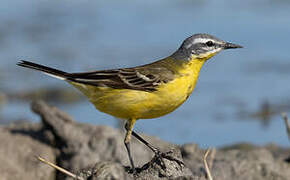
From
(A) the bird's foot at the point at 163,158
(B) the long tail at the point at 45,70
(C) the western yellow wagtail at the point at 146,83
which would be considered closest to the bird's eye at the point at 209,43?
(C) the western yellow wagtail at the point at 146,83

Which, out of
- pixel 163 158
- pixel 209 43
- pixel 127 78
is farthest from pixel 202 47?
pixel 163 158

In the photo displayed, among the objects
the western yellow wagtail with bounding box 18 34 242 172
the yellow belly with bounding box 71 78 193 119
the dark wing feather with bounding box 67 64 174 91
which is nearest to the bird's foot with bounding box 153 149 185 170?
the western yellow wagtail with bounding box 18 34 242 172

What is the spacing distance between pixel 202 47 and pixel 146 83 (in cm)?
85

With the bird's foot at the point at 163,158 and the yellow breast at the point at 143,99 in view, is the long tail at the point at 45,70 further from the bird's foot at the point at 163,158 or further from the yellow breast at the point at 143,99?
the bird's foot at the point at 163,158

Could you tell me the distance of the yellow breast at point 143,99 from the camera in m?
8.21

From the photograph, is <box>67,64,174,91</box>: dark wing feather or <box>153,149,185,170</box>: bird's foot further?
<box>67,64,174,91</box>: dark wing feather

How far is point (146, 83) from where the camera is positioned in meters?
8.44

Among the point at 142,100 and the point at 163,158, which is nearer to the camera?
the point at 163,158

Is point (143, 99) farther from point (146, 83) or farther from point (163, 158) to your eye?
point (163, 158)

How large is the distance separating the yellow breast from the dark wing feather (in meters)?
0.06

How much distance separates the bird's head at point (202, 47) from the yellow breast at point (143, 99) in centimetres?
38

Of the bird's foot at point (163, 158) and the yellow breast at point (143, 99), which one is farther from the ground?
the yellow breast at point (143, 99)

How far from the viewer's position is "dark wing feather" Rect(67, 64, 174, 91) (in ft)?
27.7

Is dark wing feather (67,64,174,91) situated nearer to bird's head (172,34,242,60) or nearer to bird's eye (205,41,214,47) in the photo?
bird's head (172,34,242,60)
